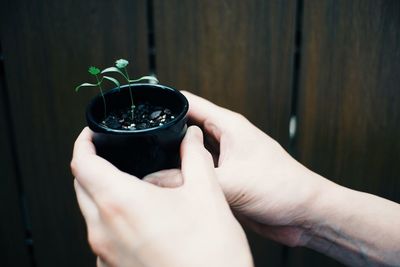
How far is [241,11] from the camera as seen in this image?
3.52 feet

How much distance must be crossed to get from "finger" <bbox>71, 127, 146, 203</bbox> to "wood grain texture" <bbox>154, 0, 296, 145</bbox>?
1.55 feet

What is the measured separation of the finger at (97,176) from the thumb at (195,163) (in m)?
0.08

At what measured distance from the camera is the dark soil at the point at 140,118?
766 millimetres

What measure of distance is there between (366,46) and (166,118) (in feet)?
1.76

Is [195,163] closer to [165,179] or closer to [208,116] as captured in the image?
[165,179]

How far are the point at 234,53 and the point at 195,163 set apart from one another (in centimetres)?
47

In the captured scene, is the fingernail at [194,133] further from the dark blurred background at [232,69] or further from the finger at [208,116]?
the dark blurred background at [232,69]

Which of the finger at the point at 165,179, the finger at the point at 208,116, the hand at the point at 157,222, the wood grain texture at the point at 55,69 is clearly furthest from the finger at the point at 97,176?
the wood grain texture at the point at 55,69

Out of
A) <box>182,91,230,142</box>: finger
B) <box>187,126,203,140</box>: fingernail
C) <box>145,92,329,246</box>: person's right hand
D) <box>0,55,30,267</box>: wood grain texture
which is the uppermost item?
<box>187,126,203,140</box>: fingernail

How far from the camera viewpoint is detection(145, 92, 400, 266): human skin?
2.70ft

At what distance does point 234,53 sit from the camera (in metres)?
1.11

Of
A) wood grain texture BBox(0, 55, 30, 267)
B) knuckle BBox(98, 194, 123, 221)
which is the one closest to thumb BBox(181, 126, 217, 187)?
knuckle BBox(98, 194, 123, 221)

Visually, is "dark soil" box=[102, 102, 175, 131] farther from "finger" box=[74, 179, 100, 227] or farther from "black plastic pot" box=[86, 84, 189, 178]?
"finger" box=[74, 179, 100, 227]

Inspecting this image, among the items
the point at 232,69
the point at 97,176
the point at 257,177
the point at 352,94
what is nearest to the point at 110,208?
the point at 97,176
